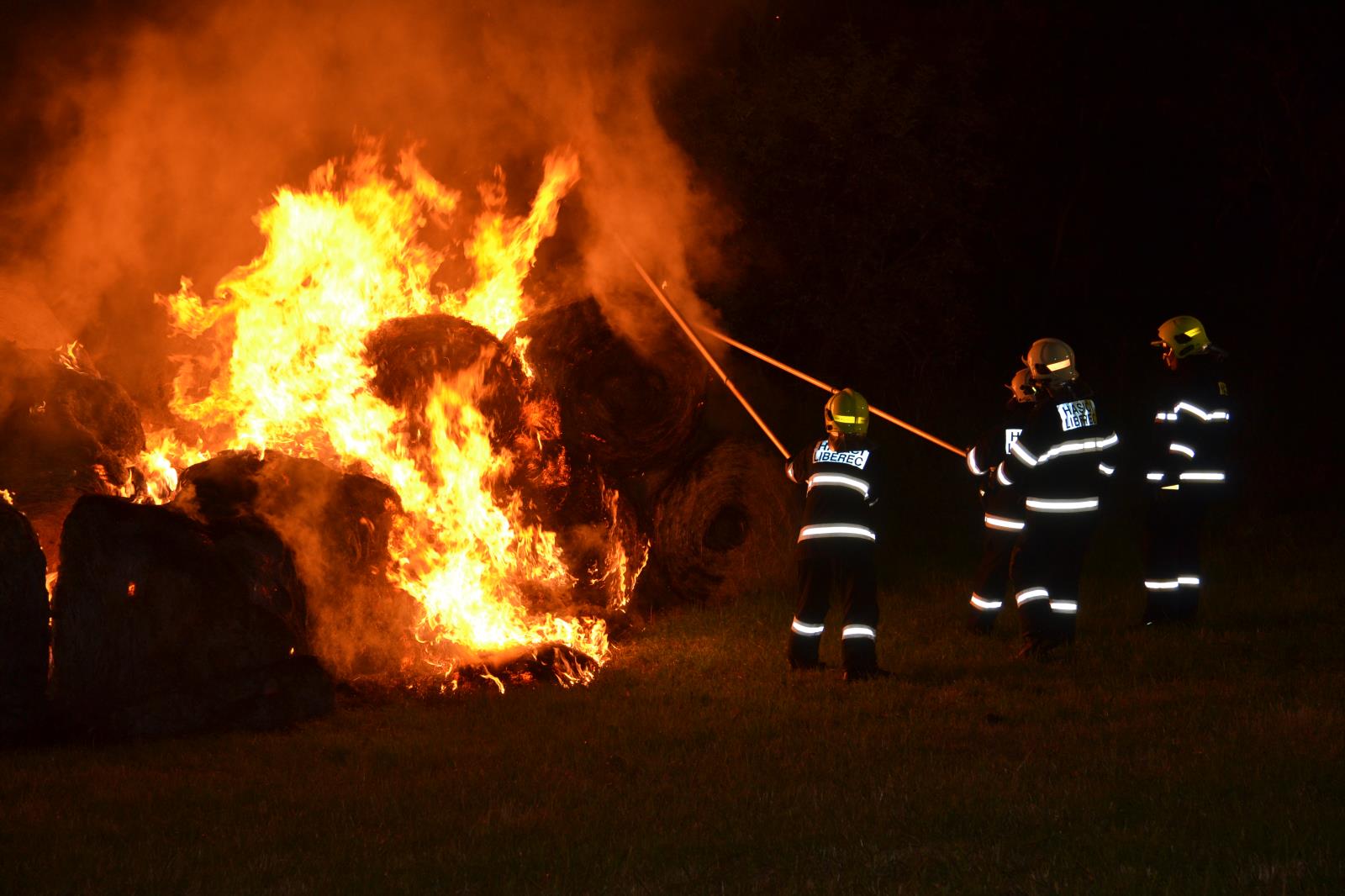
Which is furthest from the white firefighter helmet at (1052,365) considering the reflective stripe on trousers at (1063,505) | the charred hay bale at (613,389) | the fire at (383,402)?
the fire at (383,402)

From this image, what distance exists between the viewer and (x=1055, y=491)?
10.9 metres

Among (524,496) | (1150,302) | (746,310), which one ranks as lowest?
(524,496)

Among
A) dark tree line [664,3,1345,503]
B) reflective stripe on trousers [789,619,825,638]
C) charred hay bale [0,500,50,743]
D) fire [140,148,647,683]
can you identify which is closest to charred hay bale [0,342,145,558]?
fire [140,148,647,683]

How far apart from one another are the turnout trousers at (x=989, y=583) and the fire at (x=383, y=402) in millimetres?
3144

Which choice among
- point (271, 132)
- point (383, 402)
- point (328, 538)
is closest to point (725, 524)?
point (383, 402)

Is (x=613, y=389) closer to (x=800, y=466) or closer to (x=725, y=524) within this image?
(x=725, y=524)

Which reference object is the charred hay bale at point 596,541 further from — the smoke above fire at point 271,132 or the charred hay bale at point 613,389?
the smoke above fire at point 271,132

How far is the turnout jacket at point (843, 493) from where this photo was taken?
10531mm

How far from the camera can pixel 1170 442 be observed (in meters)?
12.0

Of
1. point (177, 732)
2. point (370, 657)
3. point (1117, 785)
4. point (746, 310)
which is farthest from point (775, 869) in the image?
point (746, 310)

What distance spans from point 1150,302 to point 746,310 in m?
17.4

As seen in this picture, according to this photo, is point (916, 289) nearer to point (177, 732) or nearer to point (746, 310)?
point (746, 310)

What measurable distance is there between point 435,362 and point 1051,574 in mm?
5193

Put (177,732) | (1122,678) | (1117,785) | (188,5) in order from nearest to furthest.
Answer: (1117,785) → (177,732) → (1122,678) → (188,5)
